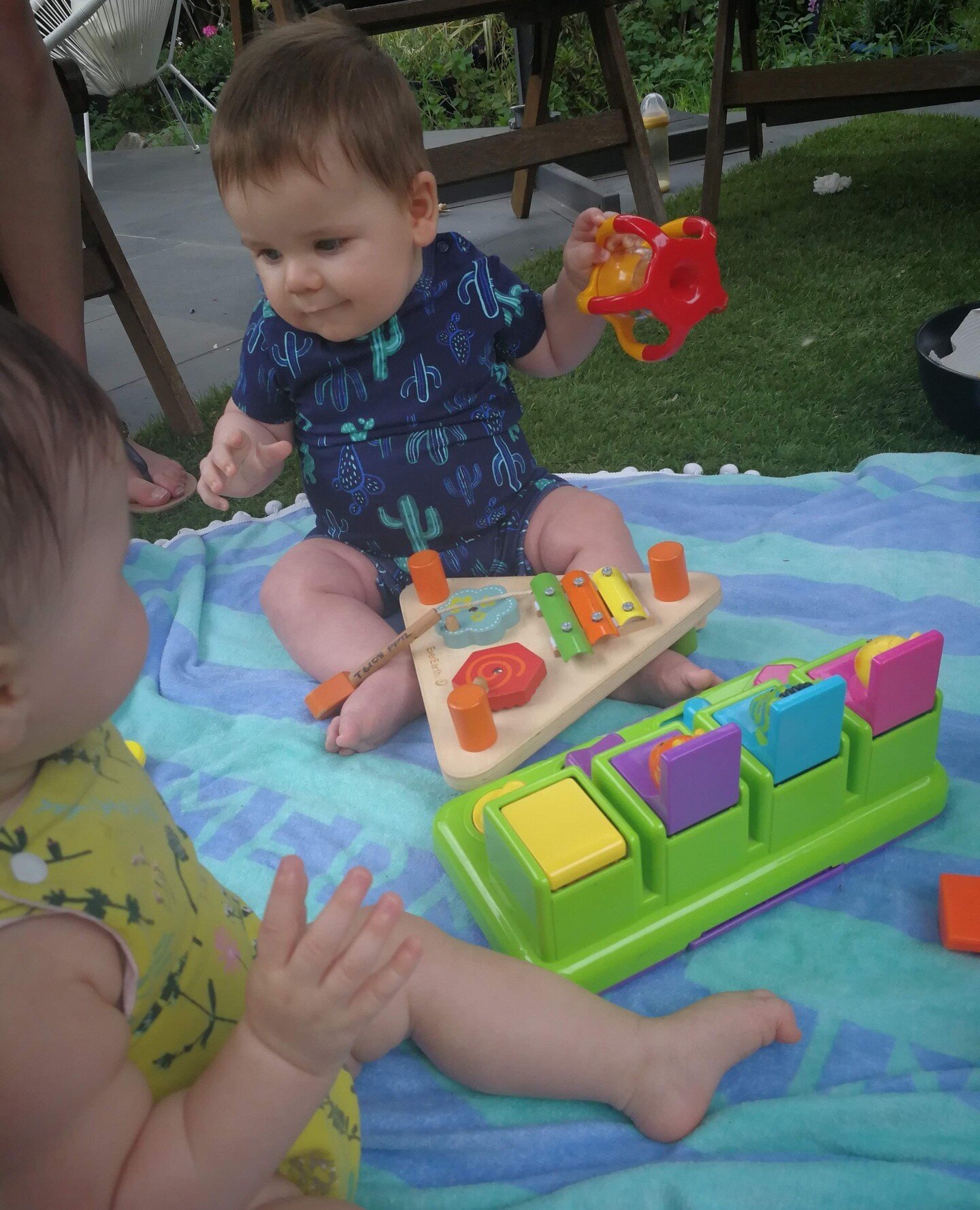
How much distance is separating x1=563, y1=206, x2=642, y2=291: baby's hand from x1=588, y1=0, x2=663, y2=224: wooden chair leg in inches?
50.8

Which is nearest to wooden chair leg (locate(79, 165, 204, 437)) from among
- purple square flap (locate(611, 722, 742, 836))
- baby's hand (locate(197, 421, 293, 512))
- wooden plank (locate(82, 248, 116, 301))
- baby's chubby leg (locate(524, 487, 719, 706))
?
wooden plank (locate(82, 248, 116, 301))

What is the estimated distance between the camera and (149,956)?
1.80 feet

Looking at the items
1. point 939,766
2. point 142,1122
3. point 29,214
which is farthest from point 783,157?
point 142,1122

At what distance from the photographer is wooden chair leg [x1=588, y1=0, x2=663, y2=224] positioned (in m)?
2.26

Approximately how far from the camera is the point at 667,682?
108cm

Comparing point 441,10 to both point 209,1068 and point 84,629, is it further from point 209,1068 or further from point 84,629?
point 209,1068

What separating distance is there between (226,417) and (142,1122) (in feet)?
3.06

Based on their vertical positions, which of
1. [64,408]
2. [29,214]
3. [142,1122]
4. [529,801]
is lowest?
[529,801]

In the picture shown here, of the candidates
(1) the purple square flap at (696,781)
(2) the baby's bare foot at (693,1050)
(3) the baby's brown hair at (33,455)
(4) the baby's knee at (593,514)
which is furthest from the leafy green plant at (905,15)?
(3) the baby's brown hair at (33,455)

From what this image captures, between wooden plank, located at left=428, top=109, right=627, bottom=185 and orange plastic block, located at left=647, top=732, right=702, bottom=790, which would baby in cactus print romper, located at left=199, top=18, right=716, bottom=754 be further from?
wooden plank, located at left=428, top=109, right=627, bottom=185

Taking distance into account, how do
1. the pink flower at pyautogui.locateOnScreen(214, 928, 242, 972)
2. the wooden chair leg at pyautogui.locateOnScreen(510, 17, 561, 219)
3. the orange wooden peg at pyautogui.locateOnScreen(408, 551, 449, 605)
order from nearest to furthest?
the pink flower at pyautogui.locateOnScreen(214, 928, 242, 972), the orange wooden peg at pyautogui.locateOnScreen(408, 551, 449, 605), the wooden chair leg at pyautogui.locateOnScreen(510, 17, 561, 219)

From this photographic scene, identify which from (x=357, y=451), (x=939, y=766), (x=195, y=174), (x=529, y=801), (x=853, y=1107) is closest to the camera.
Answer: (x=853, y=1107)

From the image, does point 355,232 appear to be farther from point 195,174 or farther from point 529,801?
point 195,174

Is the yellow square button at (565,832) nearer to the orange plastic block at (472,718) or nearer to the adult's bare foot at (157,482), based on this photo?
the orange plastic block at (472,718)
